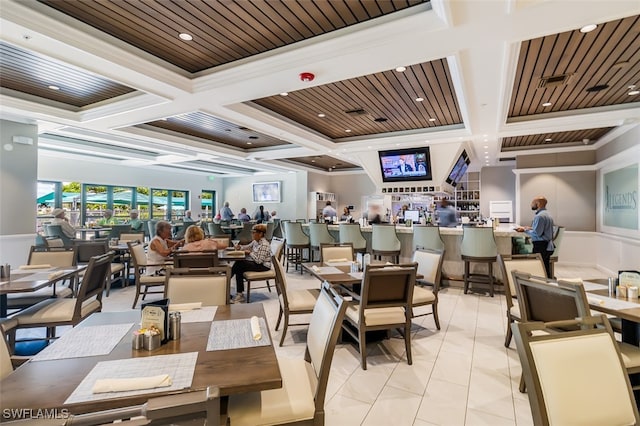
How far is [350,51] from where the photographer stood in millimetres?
3217

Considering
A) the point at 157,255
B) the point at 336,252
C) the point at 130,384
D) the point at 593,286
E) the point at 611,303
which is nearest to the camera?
the point at 130,384

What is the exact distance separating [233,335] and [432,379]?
1.89 metres

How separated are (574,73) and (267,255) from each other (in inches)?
188

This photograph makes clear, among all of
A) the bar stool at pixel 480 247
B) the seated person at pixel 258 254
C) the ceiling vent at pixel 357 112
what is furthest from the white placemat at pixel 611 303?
the ceiling vent at pixel 357 112

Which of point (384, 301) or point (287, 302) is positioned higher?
point (384, 301)

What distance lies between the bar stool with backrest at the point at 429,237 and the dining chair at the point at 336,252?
1.77 m

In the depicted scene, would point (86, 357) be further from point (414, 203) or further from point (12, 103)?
point (414, 203)

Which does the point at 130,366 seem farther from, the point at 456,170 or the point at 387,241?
the point at 456,170

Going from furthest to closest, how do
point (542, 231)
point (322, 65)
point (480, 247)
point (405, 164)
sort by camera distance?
point (405, 164) < point (542, 231) < point (480, 247) < point (322, 65)

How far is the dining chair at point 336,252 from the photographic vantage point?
4.33 m

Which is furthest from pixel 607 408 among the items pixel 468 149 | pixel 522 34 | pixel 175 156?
pixel 175 156

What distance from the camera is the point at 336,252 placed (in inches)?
174

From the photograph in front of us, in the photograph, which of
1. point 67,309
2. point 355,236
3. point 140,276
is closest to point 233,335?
point 67,309

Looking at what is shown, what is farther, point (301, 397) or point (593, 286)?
point (593, 286)
